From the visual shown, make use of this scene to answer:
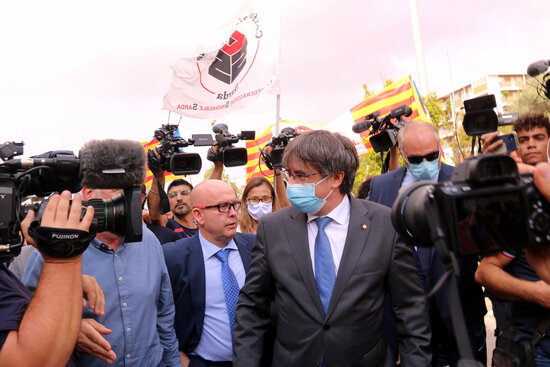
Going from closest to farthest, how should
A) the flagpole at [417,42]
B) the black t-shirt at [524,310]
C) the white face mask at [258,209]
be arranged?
the black t-shirt at [524,310]
the white face mask at [258,209]
the flagpole at [417,42]

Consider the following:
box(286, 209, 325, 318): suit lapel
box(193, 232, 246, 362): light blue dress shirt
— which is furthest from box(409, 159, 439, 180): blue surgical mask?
box(193, 232, 246, 362): light blue dress shirt

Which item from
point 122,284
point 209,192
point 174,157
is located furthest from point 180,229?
point 122,284

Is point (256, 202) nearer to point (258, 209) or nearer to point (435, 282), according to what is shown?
point (258, 209)

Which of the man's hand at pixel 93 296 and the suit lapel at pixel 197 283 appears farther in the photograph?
the suit lapel at pixel 197 283

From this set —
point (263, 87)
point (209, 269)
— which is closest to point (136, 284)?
point (209, 269)

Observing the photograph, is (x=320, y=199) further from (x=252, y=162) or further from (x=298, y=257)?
(x=252, y=162)

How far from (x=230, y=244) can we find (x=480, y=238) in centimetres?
229

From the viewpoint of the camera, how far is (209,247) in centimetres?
320

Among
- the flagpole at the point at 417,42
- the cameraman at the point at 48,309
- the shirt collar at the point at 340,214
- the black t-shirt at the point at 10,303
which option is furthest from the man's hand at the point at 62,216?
the flagpole at the point at 417,42

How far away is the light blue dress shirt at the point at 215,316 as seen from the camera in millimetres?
2863

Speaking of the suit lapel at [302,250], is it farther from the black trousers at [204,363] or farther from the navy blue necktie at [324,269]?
the black trousers at [204,363]

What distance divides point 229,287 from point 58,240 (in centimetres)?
163

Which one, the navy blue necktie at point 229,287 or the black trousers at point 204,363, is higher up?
the navy blue necktie at point 229,287

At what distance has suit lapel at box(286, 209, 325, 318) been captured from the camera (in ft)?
7.47
